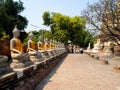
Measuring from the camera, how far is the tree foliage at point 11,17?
4450cm

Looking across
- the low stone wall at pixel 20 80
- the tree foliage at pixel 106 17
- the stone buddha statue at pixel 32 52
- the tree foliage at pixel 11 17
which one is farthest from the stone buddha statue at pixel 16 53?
the tree foliage at pixel 11 17

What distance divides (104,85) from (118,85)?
57cm

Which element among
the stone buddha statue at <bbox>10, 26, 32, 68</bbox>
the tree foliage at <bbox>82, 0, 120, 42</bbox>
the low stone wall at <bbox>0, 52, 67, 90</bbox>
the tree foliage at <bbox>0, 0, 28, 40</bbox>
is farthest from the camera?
the tree foliage at <bbox>0, 0, 28, 40</bbox>

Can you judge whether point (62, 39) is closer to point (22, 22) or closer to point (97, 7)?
point (22, 22)

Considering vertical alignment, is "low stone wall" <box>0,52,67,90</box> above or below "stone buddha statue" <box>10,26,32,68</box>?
below

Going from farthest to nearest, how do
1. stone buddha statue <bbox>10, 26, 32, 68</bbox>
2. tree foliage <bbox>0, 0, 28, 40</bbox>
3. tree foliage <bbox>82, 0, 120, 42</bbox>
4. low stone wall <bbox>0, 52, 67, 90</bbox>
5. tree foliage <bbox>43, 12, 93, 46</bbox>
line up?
1. tree foliage <bbox>43, 12, 93, 46</bbox>
2. tree foliage <bbox>0, 0, 28, 40</bbox>
3. tree foliage <bbox>82, 0, 120, 42</bbox>
4. stone buddha statue <bbox>10, 26, 32, 68</bbox>
5. low stone wall <bbox>0, 52, 67, 90</bbox>

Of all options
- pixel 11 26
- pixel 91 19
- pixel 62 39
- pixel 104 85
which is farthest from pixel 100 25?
pixel 62 39

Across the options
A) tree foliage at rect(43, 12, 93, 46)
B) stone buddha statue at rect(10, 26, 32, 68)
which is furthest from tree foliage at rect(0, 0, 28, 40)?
stone buddha statue at rect(10, 26, 32, 68)

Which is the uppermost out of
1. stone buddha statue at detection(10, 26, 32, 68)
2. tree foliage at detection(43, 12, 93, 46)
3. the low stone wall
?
tree foliage at detection(43, 12, 93, 46)

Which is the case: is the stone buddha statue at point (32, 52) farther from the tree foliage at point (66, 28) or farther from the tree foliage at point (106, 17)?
the tree foliage at point (66, 28)

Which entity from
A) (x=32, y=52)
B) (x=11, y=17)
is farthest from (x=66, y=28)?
(x=32, y=52)

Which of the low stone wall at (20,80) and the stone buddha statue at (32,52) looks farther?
the stone buddha statue at (32,52)

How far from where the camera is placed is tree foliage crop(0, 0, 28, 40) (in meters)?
44.5

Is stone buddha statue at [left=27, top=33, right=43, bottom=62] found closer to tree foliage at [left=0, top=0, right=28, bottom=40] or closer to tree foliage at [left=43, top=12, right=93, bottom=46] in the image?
tree foliage at [left=0, top=0, right=28, bottom=40]
